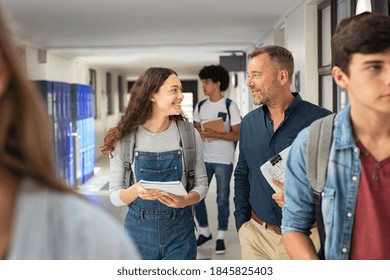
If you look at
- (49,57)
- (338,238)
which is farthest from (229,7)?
(338,238)

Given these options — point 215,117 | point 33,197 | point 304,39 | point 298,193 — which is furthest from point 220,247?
point 33,197

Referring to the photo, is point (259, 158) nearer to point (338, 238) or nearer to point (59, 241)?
point (338, 238)

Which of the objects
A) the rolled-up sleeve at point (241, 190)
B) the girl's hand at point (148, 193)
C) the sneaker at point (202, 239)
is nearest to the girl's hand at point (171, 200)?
the girl's hand at point (148, 193)

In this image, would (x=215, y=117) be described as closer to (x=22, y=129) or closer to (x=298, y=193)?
(x=298, y=193)

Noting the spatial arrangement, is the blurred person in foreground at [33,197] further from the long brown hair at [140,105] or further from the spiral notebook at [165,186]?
the long brown hair at [140,105]

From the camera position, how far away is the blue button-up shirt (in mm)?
1268

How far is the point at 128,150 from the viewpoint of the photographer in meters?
1.35

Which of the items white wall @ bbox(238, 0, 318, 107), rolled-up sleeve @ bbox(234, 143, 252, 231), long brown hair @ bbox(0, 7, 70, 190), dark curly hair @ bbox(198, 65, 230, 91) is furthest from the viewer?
dark curly hair @ bbox(198, 65, 230, 91)

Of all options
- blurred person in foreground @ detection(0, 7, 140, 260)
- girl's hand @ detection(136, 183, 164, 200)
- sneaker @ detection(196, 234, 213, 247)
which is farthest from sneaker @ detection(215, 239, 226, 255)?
blurred person in foreground @ detection(0, 7, 140, 260)

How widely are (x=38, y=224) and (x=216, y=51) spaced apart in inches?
101

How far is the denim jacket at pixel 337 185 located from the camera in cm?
78

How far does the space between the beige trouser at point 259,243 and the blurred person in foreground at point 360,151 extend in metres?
0.46

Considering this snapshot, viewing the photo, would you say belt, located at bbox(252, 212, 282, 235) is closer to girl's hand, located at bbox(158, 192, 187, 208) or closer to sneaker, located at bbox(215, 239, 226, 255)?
girl's hand, located at bbox(158, 192, 187, 208)

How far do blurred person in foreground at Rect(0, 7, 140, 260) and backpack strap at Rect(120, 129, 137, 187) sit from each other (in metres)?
0.88
